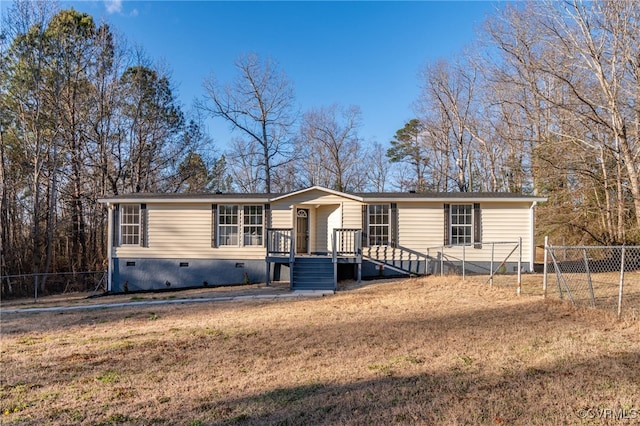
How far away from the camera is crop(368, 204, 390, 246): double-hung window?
1298cm

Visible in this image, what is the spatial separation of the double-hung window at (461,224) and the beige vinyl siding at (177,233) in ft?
26.2

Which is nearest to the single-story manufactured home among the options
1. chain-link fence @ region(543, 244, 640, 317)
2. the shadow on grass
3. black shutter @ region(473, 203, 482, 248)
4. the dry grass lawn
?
black shutter @ region(473, 203, 482, 248)

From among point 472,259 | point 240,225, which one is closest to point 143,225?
point 240,225

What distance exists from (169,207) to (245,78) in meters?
14.4

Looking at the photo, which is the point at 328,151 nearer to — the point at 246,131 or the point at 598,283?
the point at 246,131

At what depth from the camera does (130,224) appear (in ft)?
45.0

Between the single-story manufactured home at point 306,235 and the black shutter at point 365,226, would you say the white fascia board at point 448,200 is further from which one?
the black shutter at point 365,226

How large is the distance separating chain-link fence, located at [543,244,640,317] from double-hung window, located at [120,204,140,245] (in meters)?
12.8

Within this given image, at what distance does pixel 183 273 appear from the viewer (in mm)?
13492

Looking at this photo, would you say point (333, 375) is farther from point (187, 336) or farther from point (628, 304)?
point (628, 304)

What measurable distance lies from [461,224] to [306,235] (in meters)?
5.48

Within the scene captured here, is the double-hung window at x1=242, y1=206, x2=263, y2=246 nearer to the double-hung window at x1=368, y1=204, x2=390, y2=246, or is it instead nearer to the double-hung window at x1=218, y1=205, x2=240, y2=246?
the double-hung window at x1=218, y1=205, x2=240, y2=246

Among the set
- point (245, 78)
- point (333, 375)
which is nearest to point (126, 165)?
point (245, 78)

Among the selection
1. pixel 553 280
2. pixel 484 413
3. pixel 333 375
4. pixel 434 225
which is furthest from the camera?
pixel 434 225
